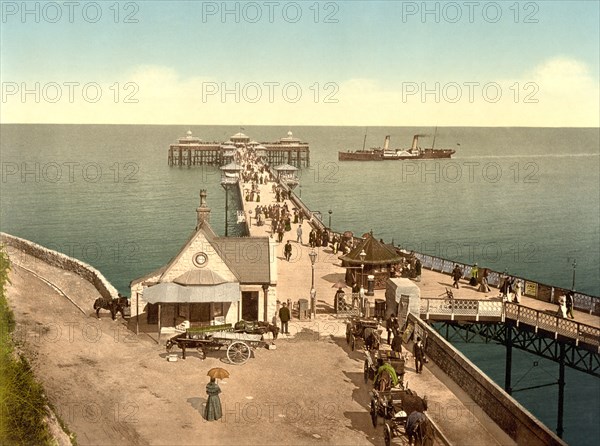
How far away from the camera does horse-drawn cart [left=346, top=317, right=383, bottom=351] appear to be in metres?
23.2

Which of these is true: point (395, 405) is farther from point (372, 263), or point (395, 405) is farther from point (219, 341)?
point (372, 263)

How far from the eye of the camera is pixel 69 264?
130ft

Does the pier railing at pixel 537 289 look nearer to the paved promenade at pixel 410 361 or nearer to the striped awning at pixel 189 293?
the paved promenade at pixel 410 361

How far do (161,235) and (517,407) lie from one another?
6415cm

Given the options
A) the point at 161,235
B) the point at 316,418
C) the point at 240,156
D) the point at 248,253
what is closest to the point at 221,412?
the point at 316,418

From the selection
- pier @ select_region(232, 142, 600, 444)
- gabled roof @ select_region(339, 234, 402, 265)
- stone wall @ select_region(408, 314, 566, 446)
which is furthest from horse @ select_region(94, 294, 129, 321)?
stone wall @ select_region(408, 314, 566, 446)

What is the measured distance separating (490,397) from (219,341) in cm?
895

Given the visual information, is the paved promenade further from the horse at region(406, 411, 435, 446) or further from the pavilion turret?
the horse at region(406, 411, 435, 446)

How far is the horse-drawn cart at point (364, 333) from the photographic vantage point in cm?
2319

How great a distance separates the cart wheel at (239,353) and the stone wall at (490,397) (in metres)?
6.22

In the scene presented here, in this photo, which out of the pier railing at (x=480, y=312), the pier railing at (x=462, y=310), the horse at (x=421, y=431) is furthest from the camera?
the pier railing at (x=462, y=310)

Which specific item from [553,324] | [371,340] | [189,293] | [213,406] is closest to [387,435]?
[213,406]

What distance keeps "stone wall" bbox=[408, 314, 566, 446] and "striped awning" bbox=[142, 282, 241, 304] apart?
716 cm

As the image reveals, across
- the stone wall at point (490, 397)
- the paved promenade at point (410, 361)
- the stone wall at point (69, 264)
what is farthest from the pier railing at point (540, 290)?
the stone wall at point (69, 264)
